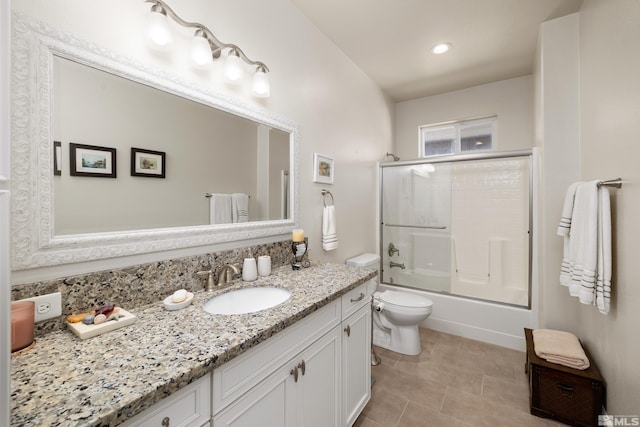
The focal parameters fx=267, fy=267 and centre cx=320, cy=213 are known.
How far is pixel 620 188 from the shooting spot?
1.40 meters

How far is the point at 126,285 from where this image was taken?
1028 millimetres

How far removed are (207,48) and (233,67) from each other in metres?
0.15

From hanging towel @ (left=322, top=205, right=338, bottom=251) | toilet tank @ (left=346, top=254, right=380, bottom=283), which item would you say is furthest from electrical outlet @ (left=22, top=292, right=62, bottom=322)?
toilet tank @ (left=346, top=254, right=380, bottom=283)

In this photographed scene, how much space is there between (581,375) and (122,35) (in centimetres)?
283

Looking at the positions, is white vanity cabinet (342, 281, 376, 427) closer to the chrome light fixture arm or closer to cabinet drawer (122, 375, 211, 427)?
cabinet drawer (122, 375, 211, 427)

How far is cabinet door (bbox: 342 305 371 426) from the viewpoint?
138 centimetres

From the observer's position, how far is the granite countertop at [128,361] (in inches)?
21.2

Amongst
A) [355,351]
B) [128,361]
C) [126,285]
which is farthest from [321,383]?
[126,285]

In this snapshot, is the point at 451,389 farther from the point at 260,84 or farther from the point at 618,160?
the point at 260,84

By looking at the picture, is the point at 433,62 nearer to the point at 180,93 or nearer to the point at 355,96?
the point at 355,96

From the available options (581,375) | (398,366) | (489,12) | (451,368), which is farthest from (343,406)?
(489,12)

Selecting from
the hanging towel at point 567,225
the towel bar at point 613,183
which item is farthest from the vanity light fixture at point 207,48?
the hanging towel at point 567,225

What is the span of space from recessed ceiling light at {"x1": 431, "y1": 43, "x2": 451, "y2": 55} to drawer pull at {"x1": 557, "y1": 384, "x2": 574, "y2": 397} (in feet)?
8.75

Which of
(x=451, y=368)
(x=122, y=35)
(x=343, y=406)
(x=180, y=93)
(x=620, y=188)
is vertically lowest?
(x=451, y=368)
